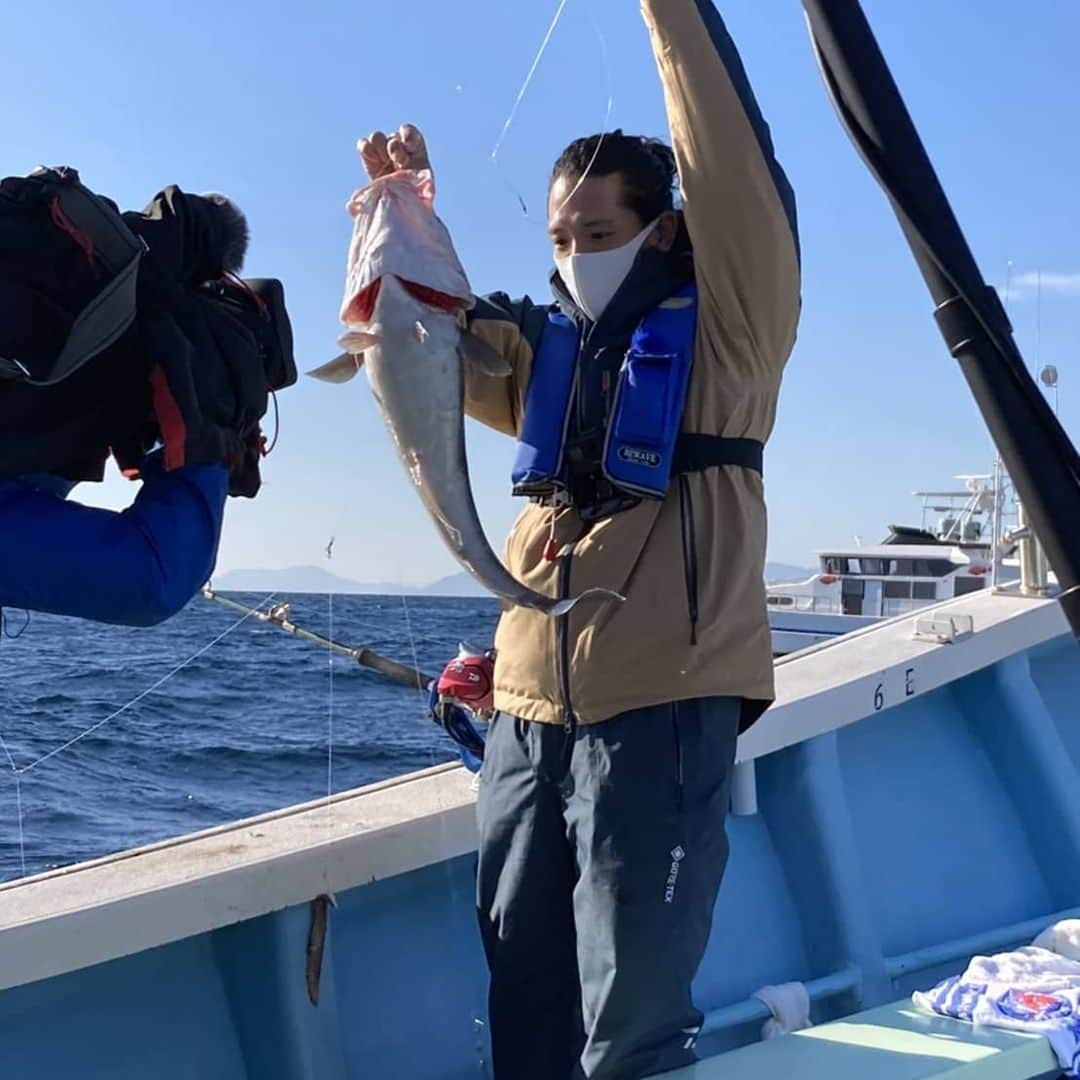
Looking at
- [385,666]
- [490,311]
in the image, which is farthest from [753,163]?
[385,666]

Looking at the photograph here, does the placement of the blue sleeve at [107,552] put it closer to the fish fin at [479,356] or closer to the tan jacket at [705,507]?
the fish fin at [479,356]

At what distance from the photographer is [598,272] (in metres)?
2.40

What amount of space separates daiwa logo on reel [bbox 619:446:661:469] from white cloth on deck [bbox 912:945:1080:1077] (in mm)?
1487

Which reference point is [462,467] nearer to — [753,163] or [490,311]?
[490,311]

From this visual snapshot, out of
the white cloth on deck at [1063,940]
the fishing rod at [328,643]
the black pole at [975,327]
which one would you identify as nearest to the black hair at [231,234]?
the black pole at [975,327]

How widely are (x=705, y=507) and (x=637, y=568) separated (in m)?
0.17

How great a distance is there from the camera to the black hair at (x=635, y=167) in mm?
2385

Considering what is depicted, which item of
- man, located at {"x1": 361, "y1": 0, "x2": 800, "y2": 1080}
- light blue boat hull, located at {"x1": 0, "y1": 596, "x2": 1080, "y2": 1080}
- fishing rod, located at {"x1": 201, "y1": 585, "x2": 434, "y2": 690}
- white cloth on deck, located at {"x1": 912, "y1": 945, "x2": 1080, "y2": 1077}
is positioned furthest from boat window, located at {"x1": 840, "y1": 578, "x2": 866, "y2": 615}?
man, located at {"x1": 361, "y1": 0, "x2": 800, "y2": 1080}

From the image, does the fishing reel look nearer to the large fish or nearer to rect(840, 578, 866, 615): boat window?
the large fish

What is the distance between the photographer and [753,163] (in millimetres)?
2182

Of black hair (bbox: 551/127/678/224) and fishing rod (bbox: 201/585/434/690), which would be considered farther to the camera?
fishing rod (bbox: 201/585/434/690)

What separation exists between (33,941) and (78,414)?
1210 millimetres

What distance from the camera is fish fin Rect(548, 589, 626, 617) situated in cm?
217

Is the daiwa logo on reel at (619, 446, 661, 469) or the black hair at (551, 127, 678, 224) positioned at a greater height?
the black hair at (551, 127, 678, 224)
